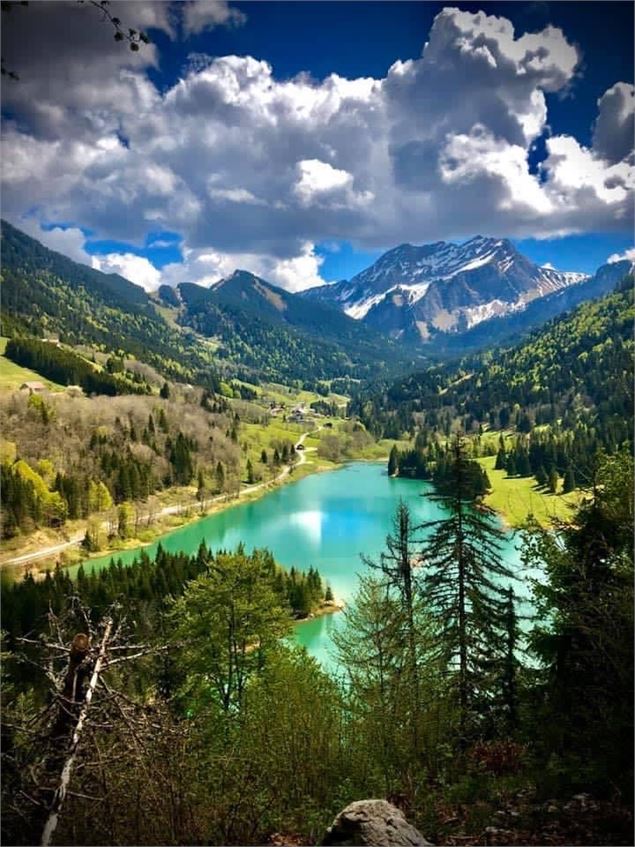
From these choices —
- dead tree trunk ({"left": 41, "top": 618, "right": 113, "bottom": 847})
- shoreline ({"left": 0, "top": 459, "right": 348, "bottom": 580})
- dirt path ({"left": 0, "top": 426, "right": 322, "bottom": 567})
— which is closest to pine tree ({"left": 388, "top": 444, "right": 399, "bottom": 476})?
dirt path ({"left": 0, "top": 426, "right": 322, "bottom": 567})

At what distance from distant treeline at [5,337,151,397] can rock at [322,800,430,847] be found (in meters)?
148

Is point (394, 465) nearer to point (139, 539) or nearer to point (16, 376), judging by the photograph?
point (139, 539)

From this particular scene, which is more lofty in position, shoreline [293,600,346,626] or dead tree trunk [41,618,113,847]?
dead tree trunk [41,618,113,847]

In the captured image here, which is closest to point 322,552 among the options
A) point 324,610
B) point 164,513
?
A: point 324,610

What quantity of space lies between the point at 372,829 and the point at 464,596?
36.2ft

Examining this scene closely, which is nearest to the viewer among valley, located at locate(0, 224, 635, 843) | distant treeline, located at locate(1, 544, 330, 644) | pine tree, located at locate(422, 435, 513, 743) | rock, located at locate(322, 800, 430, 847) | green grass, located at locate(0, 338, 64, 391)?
rock, located at locate(322, 800, 430, 847)

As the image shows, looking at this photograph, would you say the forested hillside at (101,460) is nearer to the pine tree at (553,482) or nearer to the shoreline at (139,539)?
the shoreline at (139,539)

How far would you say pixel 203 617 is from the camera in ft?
71.3

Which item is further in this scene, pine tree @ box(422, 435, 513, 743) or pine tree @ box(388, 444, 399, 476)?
pine tree @ box(388, 444, 399, 476)

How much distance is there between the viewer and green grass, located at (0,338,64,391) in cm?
12855

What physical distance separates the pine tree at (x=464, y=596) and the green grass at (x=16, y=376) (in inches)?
4950

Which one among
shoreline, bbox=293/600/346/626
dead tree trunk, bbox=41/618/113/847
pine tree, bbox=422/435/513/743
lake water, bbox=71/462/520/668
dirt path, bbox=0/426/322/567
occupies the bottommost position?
shoreline, bbox=293/600/346/626

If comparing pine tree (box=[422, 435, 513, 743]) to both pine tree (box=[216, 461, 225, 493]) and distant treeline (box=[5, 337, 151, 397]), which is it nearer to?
pine tree (box=[216, 461, 225, 493])

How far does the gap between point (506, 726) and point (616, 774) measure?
33.4 feet
